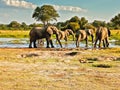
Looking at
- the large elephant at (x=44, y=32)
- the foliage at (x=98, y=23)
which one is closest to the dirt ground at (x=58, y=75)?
the large elephant at (x=44, y=32)

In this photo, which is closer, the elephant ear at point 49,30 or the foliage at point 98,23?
the elephant ear at point 49,30

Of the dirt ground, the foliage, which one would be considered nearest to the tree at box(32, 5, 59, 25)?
the foliage

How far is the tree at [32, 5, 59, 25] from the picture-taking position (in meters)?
71.8

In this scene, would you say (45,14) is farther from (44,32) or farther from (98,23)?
(44,32)

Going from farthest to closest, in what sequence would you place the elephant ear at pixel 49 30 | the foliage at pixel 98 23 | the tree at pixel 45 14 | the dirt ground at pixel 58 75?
1. the foliage at pixel 98 23
2. the tree at pixel 45 14
3. the elephant ear at pixel 49 30
4. the dirt ground at pixel 58 75

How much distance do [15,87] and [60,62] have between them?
20.6ft

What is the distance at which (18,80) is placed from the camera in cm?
1200

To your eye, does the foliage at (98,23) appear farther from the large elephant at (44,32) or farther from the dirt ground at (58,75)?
the dirt ground at (58,75)

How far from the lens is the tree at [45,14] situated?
235 ft

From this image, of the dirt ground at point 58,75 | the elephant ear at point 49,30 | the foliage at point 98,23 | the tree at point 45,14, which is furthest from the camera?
the foliage at point 98,23

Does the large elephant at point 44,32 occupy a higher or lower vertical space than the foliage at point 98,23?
higher

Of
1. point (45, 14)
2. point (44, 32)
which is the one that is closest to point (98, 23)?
point (45, 14)

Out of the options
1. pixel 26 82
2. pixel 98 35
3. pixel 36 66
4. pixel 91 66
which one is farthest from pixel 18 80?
pixel 98 35

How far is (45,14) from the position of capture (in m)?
72.1
